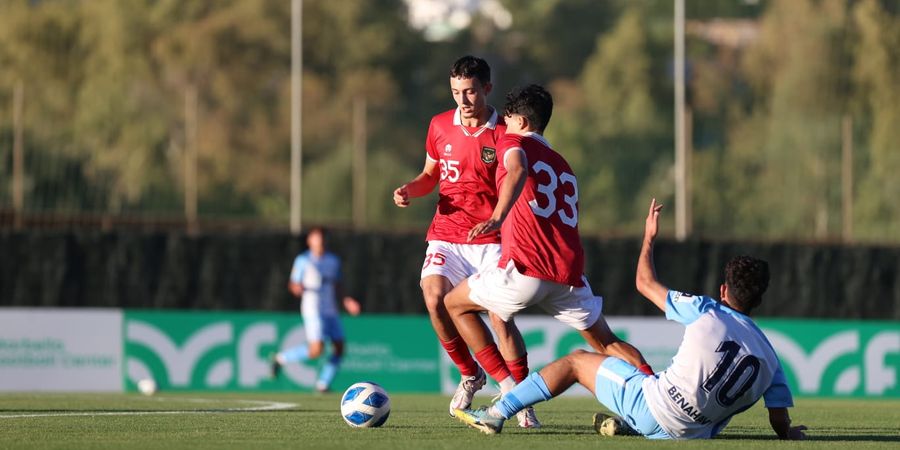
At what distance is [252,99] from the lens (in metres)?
37.7

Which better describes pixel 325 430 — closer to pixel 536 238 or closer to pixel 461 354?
pixel 461 354

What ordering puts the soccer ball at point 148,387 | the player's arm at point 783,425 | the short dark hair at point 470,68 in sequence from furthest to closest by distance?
the soccer ball at point 148,387 → the short dark hair at point 470,68 → the player's arm at point 783,425

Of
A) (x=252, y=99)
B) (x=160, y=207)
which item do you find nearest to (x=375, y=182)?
(x=160, y=207)

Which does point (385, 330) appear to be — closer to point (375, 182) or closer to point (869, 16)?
point (375, 182)

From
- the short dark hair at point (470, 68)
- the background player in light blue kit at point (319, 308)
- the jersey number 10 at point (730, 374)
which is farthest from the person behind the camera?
the background player in light blue kit at point (319, 308)

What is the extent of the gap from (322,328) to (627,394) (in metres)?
10.4

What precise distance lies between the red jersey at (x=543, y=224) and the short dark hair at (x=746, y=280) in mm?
968

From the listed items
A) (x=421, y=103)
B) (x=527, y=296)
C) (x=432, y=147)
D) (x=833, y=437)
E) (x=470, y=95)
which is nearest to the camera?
(x=527, y=296)

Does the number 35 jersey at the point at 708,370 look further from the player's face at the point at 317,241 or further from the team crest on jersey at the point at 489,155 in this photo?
the player's face at the point at 317,241

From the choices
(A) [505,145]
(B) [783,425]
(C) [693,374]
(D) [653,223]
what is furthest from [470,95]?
(B) [783,425]

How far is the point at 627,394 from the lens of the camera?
296 inches

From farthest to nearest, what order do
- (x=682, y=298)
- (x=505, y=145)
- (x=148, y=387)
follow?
1. (x=148, y=387)
2. (x=505, y=145)
3. (x=682, y=298)

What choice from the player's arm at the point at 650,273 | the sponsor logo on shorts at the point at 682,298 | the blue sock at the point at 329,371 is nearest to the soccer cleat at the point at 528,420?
the player's arm at the point at 650,273

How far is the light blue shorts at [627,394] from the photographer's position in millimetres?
7488
